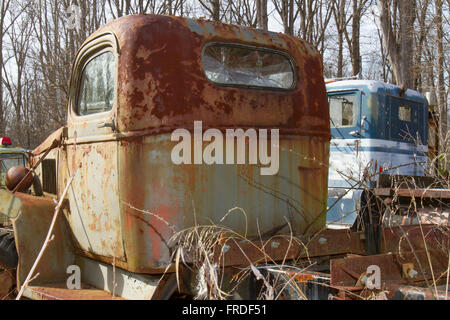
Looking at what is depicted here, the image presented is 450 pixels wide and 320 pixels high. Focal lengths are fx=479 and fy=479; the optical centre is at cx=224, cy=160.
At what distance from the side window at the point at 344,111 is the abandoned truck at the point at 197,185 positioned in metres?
4.68

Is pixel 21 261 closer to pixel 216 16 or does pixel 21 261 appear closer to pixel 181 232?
pixel 181 232

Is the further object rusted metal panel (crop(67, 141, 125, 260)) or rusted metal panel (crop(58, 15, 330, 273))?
rusted metal panel (crop(67, 141, 125, 260))

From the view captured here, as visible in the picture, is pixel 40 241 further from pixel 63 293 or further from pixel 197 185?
pixel 197 185

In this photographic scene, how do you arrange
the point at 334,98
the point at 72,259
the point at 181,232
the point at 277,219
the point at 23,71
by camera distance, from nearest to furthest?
the point at 181,232 → the point at 277,219 → the point at 72,259 → the point at 334,98 → the point at 23,71

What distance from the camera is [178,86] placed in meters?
3.19

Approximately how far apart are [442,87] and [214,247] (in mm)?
19543

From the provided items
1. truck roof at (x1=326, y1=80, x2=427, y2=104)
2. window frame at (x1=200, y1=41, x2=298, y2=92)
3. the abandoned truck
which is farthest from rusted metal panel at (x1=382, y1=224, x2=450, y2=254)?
truck roof at (x1=326, y1=80, x2=427, y2=104)

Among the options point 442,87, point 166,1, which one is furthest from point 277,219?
point 442,87

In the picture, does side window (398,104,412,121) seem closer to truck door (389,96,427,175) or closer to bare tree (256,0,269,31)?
truck door (389,96,427,175)

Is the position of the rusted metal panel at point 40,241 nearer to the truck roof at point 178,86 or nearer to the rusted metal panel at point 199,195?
the rusted metal panel at point 199,195

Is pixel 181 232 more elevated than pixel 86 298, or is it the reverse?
pixel 181 232

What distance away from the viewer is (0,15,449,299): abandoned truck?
2979 mm

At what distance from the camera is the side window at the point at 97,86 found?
3.48m

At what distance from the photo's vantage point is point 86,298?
3256 millimetres
